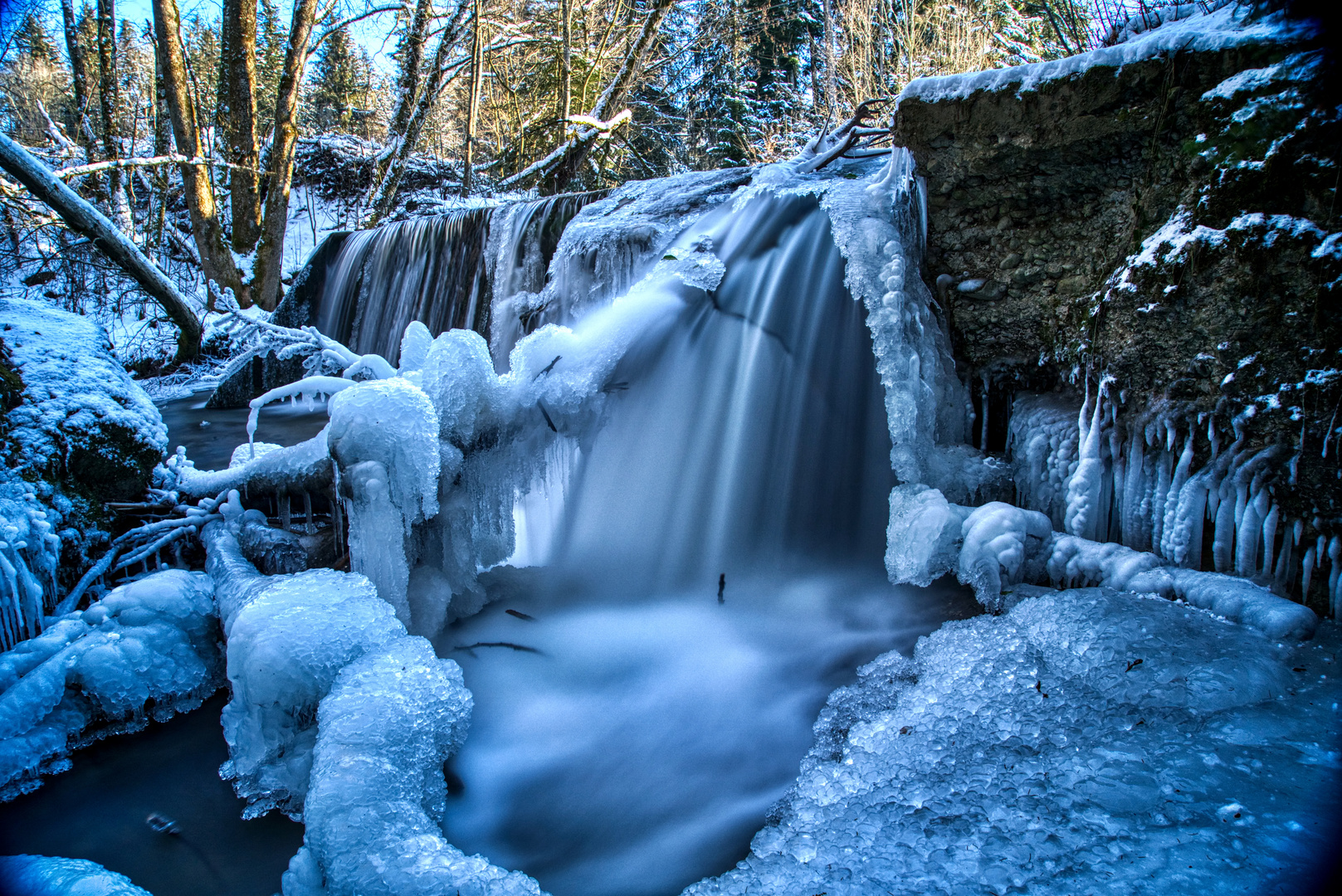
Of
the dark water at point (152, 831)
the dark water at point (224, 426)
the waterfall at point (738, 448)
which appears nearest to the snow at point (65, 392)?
the dark water at point (152, 831)

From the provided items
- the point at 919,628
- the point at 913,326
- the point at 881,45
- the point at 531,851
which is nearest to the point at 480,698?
the point at 531,851

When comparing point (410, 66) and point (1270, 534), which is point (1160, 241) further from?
point (410, 66)

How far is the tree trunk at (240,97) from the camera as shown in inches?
325

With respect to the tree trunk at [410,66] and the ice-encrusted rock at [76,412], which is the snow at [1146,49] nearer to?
the ice-encrusted rock at [76,412]

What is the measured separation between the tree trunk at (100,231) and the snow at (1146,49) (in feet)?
23.1

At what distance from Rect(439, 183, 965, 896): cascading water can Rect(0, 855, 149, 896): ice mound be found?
2.70ft

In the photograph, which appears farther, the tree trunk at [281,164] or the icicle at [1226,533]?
the tree trunk at [281,164]

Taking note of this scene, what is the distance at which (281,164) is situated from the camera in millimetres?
9203

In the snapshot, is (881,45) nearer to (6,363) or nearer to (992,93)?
(992,93)

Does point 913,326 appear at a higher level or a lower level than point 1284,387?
higher

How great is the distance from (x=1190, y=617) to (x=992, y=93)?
107 inches

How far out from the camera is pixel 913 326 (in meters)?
3.52

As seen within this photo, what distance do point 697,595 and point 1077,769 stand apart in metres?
1.85

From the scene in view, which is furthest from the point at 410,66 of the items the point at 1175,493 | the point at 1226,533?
the point at 1226,533
